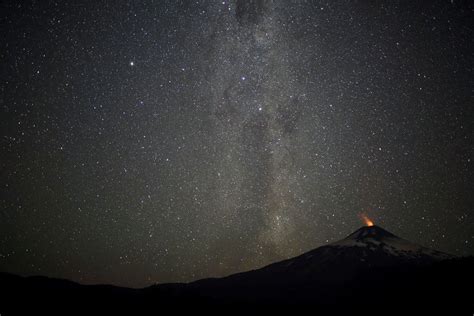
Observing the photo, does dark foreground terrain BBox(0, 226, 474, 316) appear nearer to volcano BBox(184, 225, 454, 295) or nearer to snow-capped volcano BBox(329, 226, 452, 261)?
volcano BBox(184, 225, 454, 295)

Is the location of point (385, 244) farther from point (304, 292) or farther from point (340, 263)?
point (304, 292)

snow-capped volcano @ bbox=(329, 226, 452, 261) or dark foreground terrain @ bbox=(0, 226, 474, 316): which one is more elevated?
snow-capped volcano @ bbox=(329, 226, 452, 261)

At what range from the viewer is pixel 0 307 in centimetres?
5147

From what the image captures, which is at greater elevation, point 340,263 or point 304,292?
point 340,263

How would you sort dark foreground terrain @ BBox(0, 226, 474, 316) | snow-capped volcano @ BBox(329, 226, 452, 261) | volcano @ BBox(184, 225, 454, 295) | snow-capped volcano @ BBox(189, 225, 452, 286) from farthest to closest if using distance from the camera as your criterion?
snow-capped volcano @ BBox(329, 226, 452, 261)
snow-capped volcano @ BBox(189, 225, 452, 286)
volcano @ BBox(184, 225, 454, 295)
dark foreground terrain @ BBox(0, 226, 474, 316)

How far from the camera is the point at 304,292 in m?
78.2

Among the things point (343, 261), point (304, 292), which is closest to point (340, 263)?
point (343, 261)

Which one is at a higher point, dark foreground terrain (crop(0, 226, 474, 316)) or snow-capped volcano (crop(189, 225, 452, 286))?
snow-capped volcano (crop(189, 225, 452, 286))

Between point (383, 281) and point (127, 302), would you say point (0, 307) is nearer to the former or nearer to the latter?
point (127, 302)

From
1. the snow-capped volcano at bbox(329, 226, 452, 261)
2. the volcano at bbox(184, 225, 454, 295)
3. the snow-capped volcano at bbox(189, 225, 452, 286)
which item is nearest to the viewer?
the volcano at bbox(184, 225, 454, 295)

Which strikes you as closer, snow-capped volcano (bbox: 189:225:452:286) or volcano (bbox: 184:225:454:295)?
volcano (bbox: 184:225:454:295)

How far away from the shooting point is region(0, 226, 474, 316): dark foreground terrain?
56.4 meters

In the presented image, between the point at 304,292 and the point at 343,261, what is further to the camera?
the point at 343,261

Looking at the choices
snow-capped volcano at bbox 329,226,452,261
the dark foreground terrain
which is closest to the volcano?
snow-capped volcano at bbox 329,226,452,261
